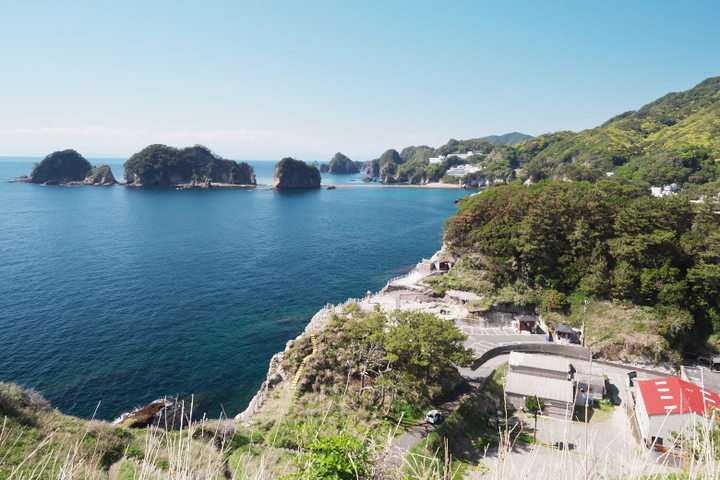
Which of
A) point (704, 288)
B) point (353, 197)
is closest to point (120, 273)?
point (704, 288)

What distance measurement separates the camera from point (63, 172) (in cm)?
17362

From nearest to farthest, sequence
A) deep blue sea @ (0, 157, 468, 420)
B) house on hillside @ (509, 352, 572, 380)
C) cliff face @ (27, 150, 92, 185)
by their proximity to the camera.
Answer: house on hillside @ (509, 352, 572, 380) → deep blue sea @ (0, 157, 468, 420) → cliff face @ (27, 150, 92, 185)

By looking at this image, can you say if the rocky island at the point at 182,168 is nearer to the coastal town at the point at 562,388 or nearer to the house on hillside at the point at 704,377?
the coastal town at the point at 562,388

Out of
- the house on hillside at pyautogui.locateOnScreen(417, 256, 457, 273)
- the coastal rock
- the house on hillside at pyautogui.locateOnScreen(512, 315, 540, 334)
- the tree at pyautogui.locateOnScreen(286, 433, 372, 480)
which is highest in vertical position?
the coastal rock

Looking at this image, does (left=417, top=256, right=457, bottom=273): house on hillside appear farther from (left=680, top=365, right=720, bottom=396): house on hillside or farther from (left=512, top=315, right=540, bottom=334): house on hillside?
(left=680, top=365, right=720, bottom=396): house on hillside

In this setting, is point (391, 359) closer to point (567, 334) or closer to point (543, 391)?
point (543, 391)

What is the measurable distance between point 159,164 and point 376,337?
175729mm

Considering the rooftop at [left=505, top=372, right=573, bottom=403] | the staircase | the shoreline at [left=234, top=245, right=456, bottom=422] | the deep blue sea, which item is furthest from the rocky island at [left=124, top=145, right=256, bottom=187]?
the rooftop at [left=505, top=372, right=573, bottom=403]

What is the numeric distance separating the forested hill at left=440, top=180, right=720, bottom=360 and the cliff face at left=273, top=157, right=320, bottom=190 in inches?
5476

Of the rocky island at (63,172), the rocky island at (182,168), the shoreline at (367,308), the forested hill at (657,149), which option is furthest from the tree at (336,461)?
the rocky island at (63,172)

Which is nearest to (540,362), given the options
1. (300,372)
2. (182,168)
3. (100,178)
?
(300,372)

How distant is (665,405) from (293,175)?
16801cm

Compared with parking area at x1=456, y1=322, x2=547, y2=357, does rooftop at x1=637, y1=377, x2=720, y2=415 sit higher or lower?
higher

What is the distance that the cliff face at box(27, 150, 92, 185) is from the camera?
Result: 171750 mm
